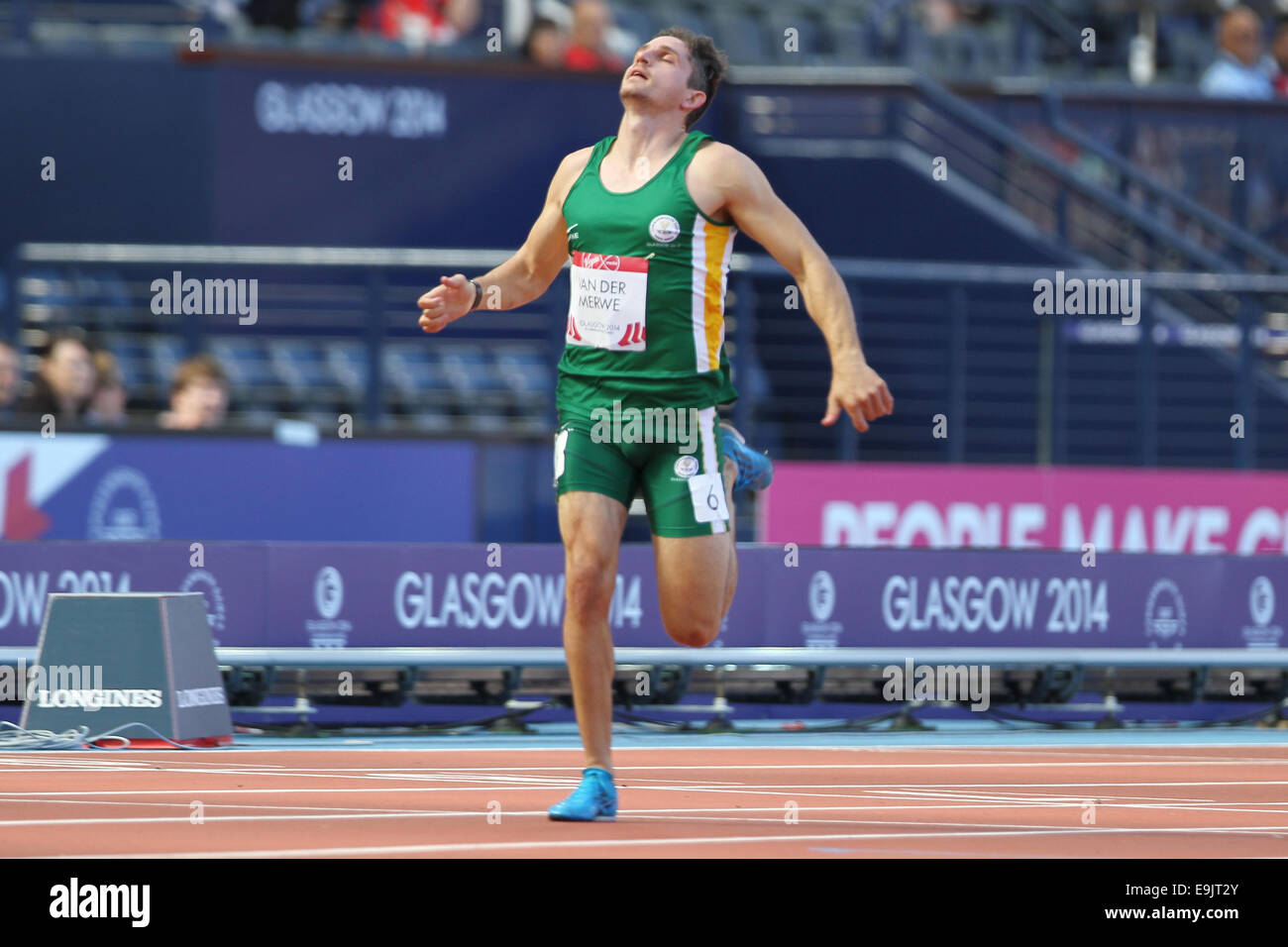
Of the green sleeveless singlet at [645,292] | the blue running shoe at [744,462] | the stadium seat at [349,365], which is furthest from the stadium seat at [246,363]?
the green sleeveless singlet at [645,292]

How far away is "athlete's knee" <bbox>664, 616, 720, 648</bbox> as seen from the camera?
750 cm

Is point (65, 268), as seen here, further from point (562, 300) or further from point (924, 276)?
point (924, 276)

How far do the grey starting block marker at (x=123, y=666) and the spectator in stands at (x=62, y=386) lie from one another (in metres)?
3.11

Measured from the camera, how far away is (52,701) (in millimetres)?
10844

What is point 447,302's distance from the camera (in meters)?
7.53

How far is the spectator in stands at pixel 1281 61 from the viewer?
21.2m

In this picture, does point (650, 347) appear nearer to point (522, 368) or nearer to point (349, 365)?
point (349, 365)

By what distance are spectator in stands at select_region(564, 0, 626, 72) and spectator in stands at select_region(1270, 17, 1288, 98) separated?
6143 millimetres

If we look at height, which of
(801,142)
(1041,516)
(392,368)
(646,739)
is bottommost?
(646,739)

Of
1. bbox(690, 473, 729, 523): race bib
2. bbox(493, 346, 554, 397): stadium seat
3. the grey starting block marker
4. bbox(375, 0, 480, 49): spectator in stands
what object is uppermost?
bbox(375, 0, 480, 49): spectator in stands

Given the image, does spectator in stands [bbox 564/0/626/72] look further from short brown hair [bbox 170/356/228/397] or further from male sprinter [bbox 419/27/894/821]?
male sprinter [bbox 419/27/894/821]

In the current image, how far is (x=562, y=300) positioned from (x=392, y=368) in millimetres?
2008

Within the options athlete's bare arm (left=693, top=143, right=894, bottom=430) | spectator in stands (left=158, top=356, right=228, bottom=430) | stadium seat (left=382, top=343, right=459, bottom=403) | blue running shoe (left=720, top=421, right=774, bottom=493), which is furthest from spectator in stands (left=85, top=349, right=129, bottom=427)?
athlete's bare arm (left=693, top=143, right=894, bottom=430)

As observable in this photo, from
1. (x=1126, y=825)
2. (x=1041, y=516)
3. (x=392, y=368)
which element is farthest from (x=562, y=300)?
(x=1126, y=825)
